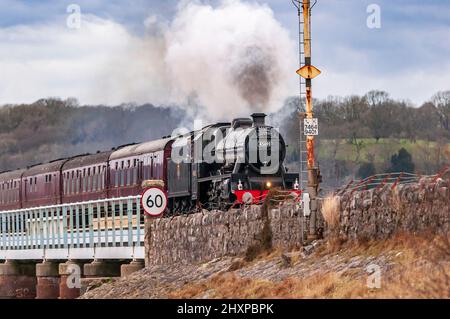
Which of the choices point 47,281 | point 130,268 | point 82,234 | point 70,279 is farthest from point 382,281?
point 47,281

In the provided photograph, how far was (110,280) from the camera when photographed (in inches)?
1323

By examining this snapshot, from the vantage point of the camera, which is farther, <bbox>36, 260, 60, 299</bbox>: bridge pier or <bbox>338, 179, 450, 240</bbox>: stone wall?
<bbox>36, 260, 60, 299</bbox>: bridge pier

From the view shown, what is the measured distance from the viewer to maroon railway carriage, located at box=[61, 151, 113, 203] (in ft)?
161

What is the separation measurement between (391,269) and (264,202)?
25.3 feet

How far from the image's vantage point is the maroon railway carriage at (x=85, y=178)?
49000 mm

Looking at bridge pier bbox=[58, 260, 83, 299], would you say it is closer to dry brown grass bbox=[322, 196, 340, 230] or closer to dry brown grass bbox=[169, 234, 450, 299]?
dry brown grass bbox=[169, 234, 450, 299]

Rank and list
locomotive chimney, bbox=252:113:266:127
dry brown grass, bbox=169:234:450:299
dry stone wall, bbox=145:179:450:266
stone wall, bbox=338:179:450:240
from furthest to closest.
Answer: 1. locomotive chimney, bbox=252:113:266:127
2. dry stone wall, bbox=145:179:450:266
3. stone wall, bbox=338:179:450:240
4. dry brown grass, bbox=169:234:450:299

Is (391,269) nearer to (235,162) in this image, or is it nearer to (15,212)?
(235,162)

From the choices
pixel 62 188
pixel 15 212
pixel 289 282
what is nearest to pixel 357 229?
pixel 289 282

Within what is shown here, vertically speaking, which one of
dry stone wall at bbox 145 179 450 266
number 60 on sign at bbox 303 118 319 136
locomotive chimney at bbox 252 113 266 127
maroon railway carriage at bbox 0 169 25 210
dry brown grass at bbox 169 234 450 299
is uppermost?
locomotive chimney at bbox 252 113 266 127

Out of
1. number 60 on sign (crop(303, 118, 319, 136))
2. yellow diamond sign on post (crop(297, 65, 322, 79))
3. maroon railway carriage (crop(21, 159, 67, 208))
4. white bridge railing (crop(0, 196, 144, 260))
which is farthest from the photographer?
maroon railway carriage (crop(21, 159, 67, 208))

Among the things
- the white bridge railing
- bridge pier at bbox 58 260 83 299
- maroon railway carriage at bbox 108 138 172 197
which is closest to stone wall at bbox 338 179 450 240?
the white bridge railing

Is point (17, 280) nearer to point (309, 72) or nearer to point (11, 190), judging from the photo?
point (11, 190)

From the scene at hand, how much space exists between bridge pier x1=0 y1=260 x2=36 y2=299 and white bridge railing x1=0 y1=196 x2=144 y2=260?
1.72ft
